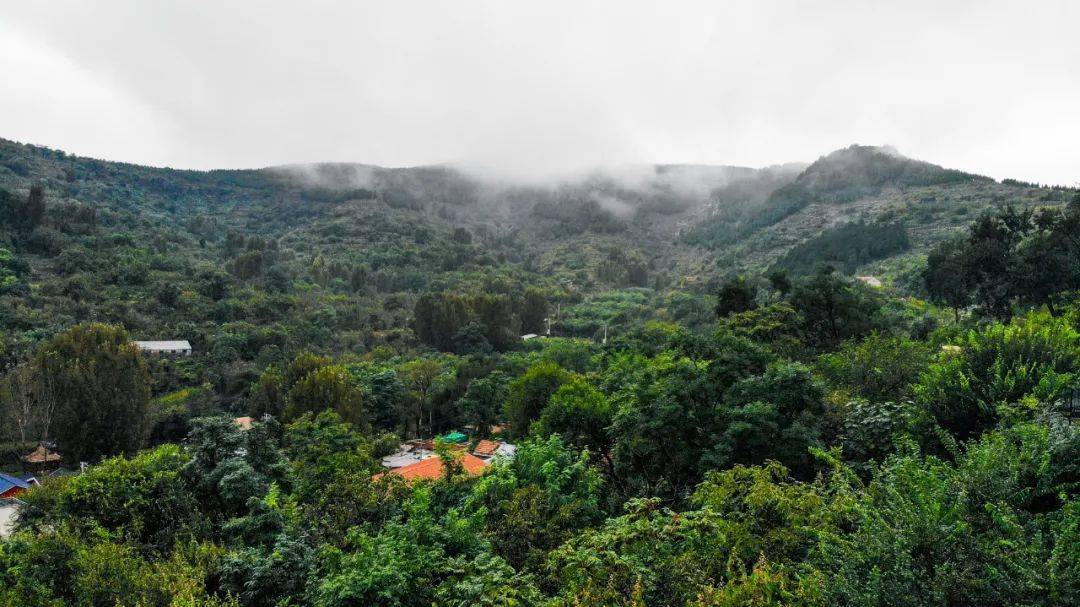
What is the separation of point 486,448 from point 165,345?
33290 mm

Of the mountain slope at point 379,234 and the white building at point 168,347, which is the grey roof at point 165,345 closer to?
the white building at point 168,347

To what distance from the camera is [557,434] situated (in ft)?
44.7

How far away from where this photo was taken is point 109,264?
59125mm

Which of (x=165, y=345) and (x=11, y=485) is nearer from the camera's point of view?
(x=11, y=485)

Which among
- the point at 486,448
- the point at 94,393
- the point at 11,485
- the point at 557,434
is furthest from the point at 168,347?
the point at 557,434

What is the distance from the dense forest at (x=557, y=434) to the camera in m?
5.91

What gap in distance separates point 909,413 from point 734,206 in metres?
154

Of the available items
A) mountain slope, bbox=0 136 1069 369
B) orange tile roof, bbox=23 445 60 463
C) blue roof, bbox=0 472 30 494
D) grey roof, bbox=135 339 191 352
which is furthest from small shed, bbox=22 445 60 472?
grey roof, bbox=135 339 191 352

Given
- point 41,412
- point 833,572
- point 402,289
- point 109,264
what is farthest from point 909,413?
point 402,289

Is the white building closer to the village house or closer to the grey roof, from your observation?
the grey roof

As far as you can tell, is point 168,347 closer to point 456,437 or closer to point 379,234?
point 456,437

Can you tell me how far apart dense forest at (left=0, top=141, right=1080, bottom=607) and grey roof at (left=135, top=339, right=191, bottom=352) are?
308 centimetres

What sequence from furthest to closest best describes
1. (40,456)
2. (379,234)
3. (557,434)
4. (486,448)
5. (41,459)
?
(379,234) → (40,456) → (41,459) → (486,448) → (557,434)

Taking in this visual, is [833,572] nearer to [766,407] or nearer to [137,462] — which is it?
[766,407]
